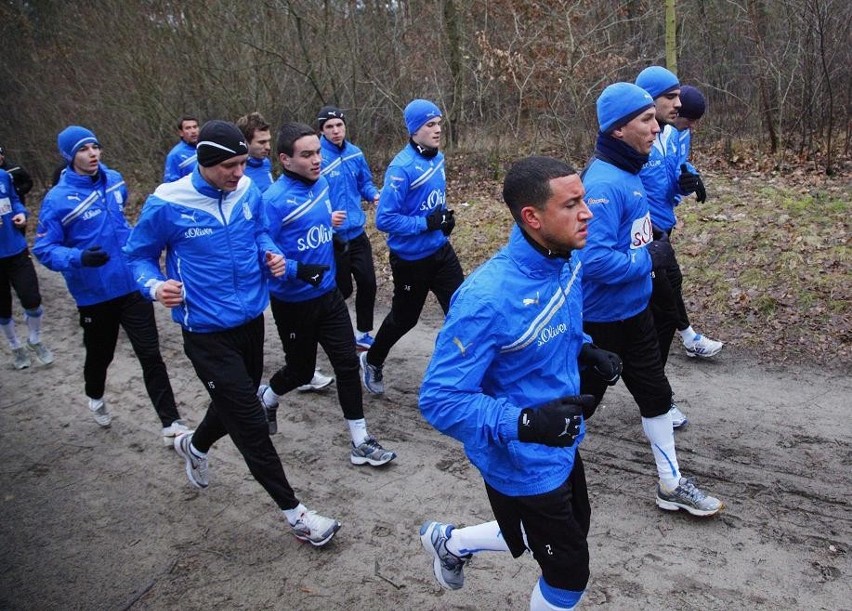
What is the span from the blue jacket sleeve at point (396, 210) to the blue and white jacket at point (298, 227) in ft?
2.68

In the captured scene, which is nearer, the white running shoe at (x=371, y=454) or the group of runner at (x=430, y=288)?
the group of runner at (x=430, y=288)

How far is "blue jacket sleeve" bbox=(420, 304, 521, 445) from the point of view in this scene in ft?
8.50

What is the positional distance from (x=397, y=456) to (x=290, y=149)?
2280mm

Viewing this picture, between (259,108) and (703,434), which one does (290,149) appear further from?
(259,108)

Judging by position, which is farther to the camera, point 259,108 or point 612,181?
point 259,108

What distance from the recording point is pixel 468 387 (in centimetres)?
263

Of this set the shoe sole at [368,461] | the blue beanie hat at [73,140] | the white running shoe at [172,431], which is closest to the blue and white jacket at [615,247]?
the shoe sole at [368,461]

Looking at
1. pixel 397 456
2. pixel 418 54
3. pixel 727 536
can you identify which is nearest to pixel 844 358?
pixel 727 536

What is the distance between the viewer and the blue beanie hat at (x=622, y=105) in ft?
12.3

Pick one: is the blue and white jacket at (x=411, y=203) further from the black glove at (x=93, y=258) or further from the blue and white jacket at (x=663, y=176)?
the black glove at (x=93, y=258)

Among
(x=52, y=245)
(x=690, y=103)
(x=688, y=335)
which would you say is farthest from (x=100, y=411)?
(x=690, y=103)

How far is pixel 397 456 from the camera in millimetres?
5109

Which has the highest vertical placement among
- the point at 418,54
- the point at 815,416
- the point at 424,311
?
the point at 418,54

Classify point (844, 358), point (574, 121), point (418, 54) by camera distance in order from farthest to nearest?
point (418, 54) < point (574, 121) < point (844, 358)
